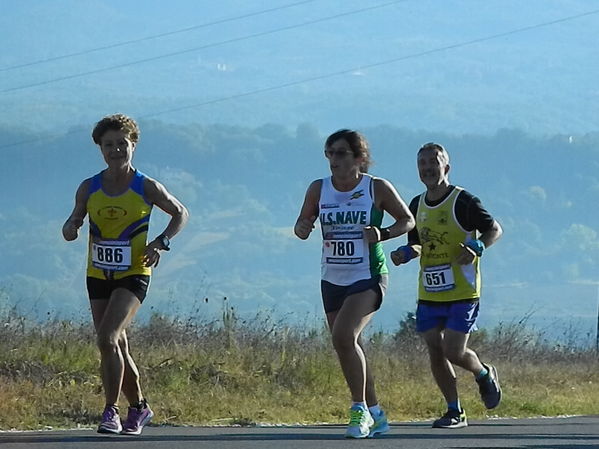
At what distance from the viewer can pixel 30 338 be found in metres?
13.9

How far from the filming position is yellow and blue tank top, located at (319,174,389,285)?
9227 millimetres

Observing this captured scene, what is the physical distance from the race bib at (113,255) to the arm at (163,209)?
0.39 ft

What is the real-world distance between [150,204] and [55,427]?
6.04 ft

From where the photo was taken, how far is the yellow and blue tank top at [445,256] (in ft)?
32.8

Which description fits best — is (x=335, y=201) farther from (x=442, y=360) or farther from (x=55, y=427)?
(x=55, y=427)

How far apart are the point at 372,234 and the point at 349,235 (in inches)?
7.0

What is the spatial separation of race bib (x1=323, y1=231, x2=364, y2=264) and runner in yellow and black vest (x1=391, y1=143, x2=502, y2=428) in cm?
71

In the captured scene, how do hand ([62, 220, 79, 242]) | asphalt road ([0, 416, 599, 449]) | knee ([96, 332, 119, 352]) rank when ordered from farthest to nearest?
1. hand ([62, 220, 79, 242])
2. knee ([96, 332, 119, 352])
3. asphalt road ([0, 416, 599, 449])

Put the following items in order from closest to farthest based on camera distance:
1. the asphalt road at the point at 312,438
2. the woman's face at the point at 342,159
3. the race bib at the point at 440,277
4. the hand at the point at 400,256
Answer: the asphalt road at the point at 312,438, the woman's face at the point at 342,159, the hand at the point at 400,256, the race bib at the point at 440,277

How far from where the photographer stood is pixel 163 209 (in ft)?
30.4

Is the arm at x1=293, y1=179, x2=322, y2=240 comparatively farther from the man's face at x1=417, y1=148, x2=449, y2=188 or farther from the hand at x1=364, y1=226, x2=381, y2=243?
the man's face at x1=417, y1=148, x2=449, y2=188

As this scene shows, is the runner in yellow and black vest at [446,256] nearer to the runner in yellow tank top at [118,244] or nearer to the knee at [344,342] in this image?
the knee at [344,342]

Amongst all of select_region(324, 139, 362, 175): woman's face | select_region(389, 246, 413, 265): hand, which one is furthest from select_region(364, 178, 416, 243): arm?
select_region(389, 246, 413, 265): hand

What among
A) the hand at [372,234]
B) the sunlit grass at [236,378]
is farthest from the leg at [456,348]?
the sunlit grass at [236,378]
